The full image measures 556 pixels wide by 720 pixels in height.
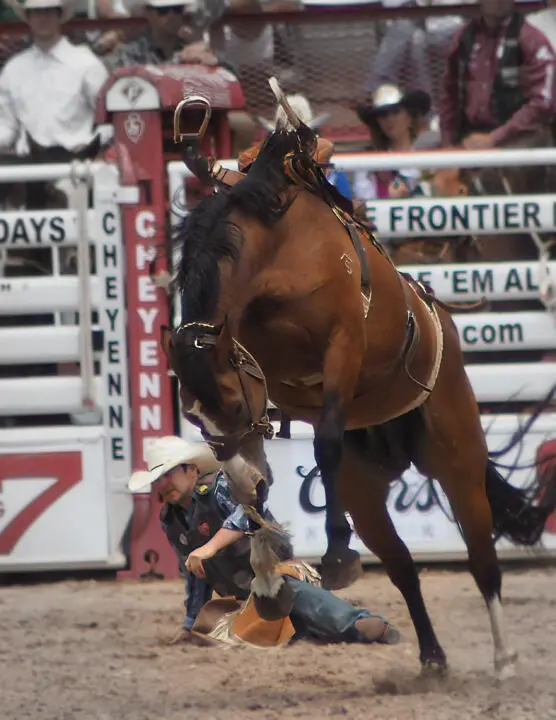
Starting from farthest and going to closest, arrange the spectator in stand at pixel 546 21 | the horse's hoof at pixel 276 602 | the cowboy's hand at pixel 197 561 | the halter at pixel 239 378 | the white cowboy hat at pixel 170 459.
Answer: the spectator in stand at pixel 546 21
the white cowboy hat at pixel 170 459
the cowboy's hand at pixel 197 561
the horse's hoof at pixel 276 602
the halter at pixel 239 378

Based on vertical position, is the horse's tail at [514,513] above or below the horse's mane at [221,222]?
below

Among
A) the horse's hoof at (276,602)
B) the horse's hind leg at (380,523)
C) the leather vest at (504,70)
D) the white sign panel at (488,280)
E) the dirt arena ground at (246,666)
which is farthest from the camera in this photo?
the leather vest at (504,70)

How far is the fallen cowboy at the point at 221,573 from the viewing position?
16.8 ft

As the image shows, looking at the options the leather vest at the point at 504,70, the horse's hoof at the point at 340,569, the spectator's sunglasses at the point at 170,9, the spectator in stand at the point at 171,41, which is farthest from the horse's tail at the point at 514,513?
the spectator's sunglasses at the point at 170,9

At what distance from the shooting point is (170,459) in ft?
17.9

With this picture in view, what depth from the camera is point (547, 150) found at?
687cm

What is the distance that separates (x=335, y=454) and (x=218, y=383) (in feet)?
1.48

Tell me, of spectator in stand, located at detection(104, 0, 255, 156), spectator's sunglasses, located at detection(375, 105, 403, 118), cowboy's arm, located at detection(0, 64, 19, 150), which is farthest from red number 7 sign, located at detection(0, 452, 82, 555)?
spectator's sunglasses, located at detection(375, 105, 403, 118)

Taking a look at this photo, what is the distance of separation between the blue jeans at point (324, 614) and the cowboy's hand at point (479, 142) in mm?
3158

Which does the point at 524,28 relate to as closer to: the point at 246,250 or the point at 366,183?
the point at 366,183

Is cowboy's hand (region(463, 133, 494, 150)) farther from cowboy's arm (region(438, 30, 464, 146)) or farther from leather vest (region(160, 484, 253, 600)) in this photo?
leather vest (region(160, 484, 253, 600))

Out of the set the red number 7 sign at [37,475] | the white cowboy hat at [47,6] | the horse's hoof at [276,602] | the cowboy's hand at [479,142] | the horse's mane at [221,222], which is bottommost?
the horse's hoof at [276,602]

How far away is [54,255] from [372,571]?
252 centimetres

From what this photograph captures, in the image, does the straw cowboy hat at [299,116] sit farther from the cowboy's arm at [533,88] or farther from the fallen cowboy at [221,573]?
the fallen cowboy at [221,573]
